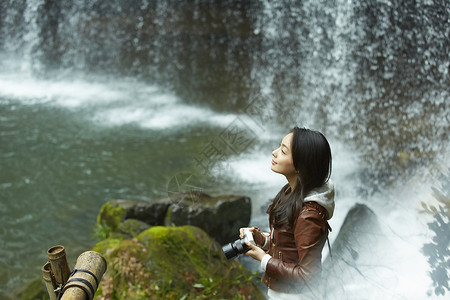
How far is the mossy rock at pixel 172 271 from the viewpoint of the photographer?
3.41m

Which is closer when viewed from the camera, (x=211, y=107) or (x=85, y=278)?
(x=85, y=278)

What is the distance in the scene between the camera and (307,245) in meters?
1.68

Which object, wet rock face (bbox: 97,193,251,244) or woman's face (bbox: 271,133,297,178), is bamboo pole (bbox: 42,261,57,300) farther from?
wet rock face (bbox: 97,193,251,244)

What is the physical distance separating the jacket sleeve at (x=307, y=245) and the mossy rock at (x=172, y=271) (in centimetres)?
186

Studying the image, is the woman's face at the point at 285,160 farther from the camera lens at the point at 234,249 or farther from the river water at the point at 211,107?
the river water at the point at 211,107

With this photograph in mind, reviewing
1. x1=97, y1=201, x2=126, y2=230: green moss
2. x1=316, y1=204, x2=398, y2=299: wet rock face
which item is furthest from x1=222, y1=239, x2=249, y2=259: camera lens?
x1=97, y1=201, x2=126, y2=230: green moss

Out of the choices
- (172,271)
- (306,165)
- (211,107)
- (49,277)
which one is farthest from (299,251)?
(211,107)

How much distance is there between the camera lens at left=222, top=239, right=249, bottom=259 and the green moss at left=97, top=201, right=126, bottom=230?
11.1ft

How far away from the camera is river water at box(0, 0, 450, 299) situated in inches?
209

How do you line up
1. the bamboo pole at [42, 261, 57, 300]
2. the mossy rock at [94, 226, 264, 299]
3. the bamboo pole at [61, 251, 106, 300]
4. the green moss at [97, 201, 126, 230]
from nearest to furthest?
1. the bamboo pole at [61, 251, 106, 300]
2. the bamboo pole at [42, 261, 57, 300]
3. the mossy rock at [94, 226, 264, 299]
4. the green moss at [97, 201, 126, 230]

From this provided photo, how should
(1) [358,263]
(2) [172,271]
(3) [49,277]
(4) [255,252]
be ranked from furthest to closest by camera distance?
(2) [172,271] → (1) [358,263] → (3) [49,277] → (4) [255,252]

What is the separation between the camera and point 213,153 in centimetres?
689

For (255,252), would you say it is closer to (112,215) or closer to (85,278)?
(85,278)

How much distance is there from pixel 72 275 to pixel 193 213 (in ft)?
9.28
